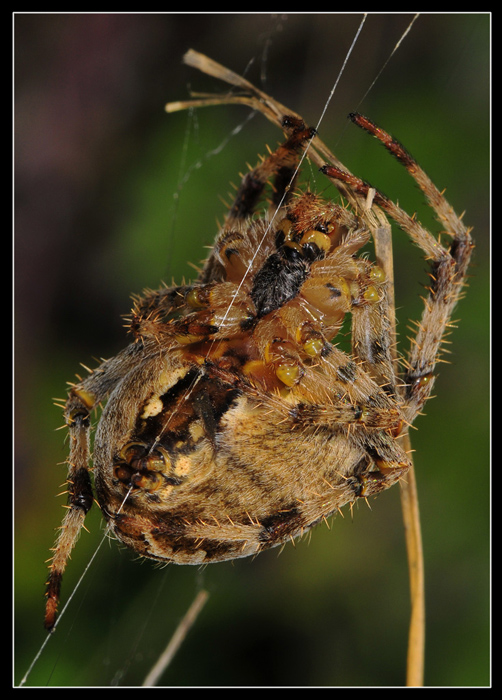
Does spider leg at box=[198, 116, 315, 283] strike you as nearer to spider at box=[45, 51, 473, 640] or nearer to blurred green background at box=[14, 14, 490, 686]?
spider at box=[45, 51, 473, 640]

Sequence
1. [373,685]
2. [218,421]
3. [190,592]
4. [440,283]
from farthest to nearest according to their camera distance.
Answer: [190,592]
[373,685]
[440,283]
[218,421]

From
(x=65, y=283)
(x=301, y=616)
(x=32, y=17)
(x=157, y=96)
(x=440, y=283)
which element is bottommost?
(x=301, y=616)

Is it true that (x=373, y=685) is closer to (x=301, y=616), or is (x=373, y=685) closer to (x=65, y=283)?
(x=301, y=616)

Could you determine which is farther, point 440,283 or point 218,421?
point 440,283

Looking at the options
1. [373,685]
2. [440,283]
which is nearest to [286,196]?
[440,283]

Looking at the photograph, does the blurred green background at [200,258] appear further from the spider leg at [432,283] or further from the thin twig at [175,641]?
the spider leg at [432,283]

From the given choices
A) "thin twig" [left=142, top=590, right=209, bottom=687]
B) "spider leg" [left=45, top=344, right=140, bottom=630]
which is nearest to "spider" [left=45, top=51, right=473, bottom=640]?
"spider leg" [left=45, top=344, right=140, bottom=630]
